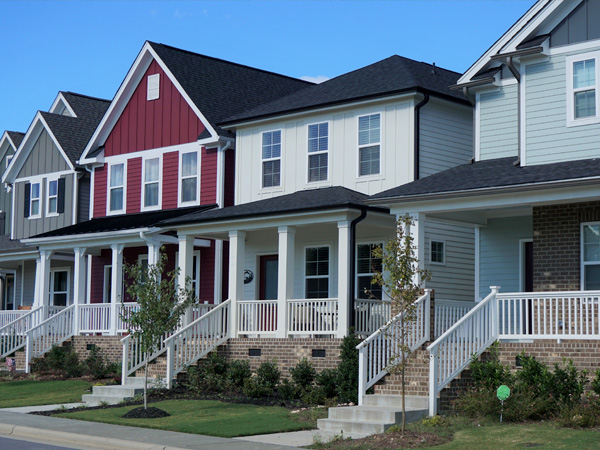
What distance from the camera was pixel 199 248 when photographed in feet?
90.2

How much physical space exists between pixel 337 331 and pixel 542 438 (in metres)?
7.33

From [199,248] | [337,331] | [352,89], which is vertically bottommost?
[337,331]

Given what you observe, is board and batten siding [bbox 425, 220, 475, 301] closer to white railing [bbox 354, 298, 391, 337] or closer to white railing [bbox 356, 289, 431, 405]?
white railing [bbox 354, 298, 391, 337]

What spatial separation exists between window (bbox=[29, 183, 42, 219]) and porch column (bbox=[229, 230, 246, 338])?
13813 millimetres

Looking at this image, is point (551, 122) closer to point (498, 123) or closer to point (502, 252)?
point (498, 123)

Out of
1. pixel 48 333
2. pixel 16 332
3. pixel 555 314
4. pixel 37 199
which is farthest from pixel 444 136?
pixel 37 199

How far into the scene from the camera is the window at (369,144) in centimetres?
2316

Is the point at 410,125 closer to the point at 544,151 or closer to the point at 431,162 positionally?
the point at 431,162

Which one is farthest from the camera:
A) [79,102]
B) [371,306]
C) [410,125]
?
[79,102]

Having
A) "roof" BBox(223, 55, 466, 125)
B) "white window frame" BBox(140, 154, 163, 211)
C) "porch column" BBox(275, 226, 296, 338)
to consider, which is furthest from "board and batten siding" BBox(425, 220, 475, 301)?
"white window frame" BBox(140, 154, 163, 211)

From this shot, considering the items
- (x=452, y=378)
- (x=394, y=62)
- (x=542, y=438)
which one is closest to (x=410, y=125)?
(x=394, y=62)

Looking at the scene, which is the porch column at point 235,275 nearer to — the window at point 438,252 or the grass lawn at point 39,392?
the grass lawn at point 39,392

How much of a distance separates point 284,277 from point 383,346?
4.45m

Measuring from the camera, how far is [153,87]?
95.3 ft
